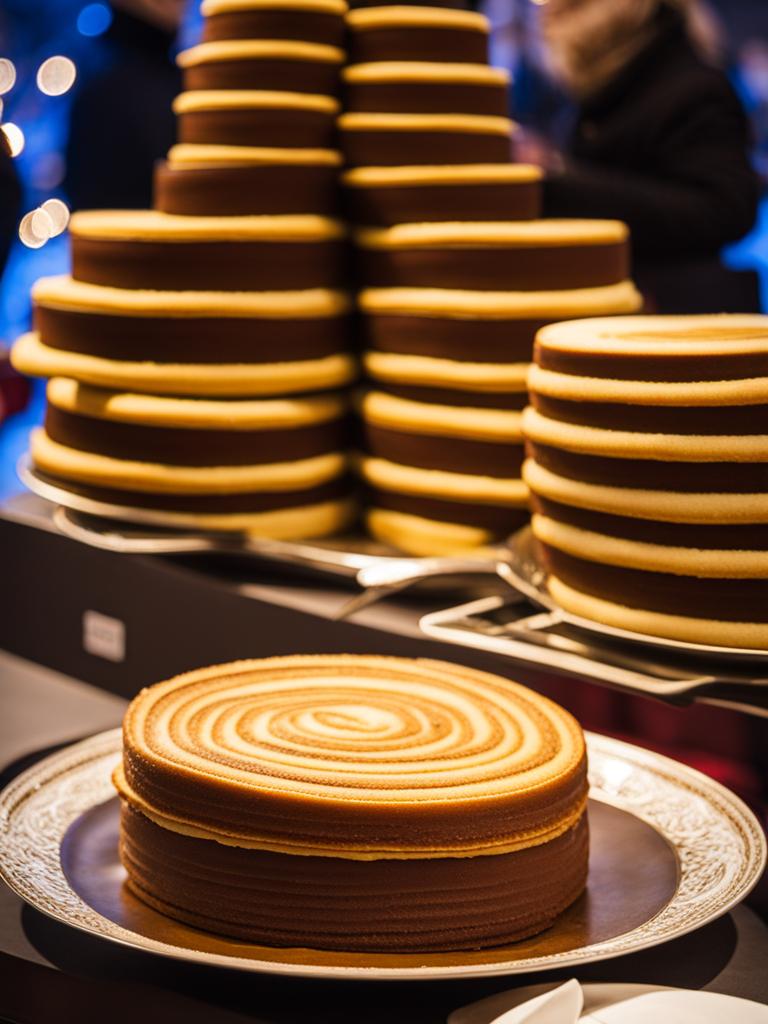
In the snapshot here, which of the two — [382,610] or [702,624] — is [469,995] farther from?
[382,610]

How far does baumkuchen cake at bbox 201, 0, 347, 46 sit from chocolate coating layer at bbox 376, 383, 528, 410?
18.6 inches

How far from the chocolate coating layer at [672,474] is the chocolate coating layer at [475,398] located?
0.31m

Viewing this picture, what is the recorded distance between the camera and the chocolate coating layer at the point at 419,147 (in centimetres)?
156

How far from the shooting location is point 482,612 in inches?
49.6

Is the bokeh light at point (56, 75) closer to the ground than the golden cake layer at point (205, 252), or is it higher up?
higher up

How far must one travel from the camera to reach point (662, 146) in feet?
8.10

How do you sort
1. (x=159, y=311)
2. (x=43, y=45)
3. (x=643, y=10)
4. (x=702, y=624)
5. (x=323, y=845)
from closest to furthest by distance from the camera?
(x=323, y=845) < (x=702, y=624) < (x=159, y=311) < (x=643, y=10) < (x=43, y=45)

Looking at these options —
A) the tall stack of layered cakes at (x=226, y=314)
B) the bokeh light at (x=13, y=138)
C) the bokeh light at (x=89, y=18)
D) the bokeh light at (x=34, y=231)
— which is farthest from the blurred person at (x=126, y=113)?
the bokeh light at (x=89, y=18)

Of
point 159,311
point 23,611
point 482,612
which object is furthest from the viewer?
point 23,611

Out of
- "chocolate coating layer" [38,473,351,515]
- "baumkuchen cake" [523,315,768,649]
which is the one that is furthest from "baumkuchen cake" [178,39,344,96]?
"baumkuchen cake" [523,315,768,649]

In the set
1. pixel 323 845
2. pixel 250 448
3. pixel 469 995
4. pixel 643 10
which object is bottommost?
pixel 469 995

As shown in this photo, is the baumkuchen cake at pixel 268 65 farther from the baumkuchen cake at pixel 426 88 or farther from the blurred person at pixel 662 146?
the blurred person at pixel 662 146

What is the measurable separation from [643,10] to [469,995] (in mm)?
2117

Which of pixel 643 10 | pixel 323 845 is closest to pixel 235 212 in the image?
pixel 323 845
